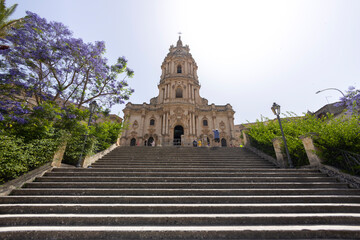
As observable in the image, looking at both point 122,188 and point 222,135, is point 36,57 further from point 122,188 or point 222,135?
point 222,135

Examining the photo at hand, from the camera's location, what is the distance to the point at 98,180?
209 inches

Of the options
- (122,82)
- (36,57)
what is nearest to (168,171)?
(122,82)

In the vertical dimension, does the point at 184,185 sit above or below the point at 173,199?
above

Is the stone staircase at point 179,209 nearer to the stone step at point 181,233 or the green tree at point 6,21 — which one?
the stone step at point 181,233

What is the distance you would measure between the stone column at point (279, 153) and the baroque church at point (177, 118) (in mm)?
13550

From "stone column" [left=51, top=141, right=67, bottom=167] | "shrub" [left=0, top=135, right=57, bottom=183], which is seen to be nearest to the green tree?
"stone column" [left=51, top=141, right=67, bottom=167]

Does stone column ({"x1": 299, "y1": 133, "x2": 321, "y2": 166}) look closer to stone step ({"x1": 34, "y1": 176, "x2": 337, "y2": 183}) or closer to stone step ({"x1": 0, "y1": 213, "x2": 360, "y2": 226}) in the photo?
stone step ({"x1": 34, "y1": 176, "x2": 337, "y2": 183})

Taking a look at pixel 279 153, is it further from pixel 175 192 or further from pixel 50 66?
pixel 50 66

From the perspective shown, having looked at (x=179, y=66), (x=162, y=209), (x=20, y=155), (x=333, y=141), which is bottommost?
(x=162, y=209)

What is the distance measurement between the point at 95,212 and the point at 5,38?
37.8 ft

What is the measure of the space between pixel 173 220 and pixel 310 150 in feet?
22.8

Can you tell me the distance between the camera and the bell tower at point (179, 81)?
1060 inches

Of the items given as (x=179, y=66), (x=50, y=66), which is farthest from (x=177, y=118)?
(x=50, y=66)

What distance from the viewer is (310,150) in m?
6.63
